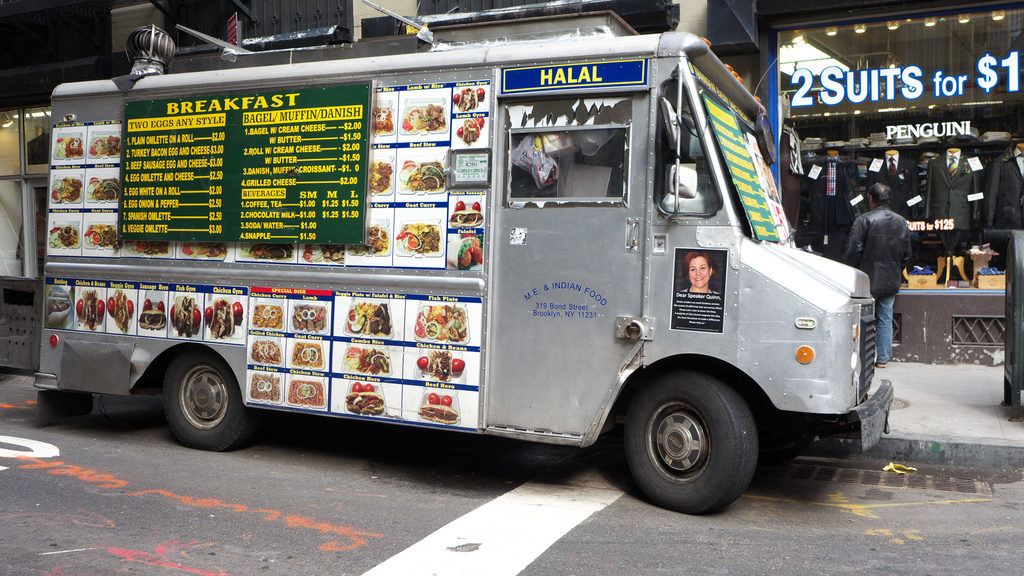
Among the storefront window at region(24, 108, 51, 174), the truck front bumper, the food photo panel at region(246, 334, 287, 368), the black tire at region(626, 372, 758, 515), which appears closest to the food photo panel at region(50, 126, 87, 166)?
the food photo panel at region(246, 334, 287, 368)

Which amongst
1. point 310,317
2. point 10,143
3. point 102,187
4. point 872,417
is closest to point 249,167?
point 310,317

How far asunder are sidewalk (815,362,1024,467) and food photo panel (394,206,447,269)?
11.2 feet

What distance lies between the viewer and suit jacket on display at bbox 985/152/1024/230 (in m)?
10.9

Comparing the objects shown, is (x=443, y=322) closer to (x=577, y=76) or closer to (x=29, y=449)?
(x=577, y=76)

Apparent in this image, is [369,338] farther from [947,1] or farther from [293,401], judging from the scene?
[947,1]

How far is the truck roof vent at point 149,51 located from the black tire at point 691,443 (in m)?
5.04

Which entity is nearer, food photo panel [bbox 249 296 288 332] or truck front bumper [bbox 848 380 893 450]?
truck front bumper [bbox 848 380 893 450]

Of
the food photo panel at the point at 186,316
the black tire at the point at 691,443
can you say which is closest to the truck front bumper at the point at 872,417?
the black tire at the point at 691,443

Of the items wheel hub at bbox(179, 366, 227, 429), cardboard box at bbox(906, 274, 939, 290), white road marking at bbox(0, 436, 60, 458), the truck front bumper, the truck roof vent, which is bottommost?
white road marking at bbox(0, 436, 60, 458)

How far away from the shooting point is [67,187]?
8008mm

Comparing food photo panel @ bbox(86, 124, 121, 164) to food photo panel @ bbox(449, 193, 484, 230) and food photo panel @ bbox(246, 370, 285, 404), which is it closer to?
food photo panel @ bbox(246, 370, 285, 404)

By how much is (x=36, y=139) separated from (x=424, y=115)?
44.8 feet

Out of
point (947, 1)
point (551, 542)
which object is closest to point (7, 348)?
point (551, 542)

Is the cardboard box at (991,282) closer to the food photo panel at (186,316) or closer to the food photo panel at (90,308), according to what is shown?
the food photo panel at (186,316)
